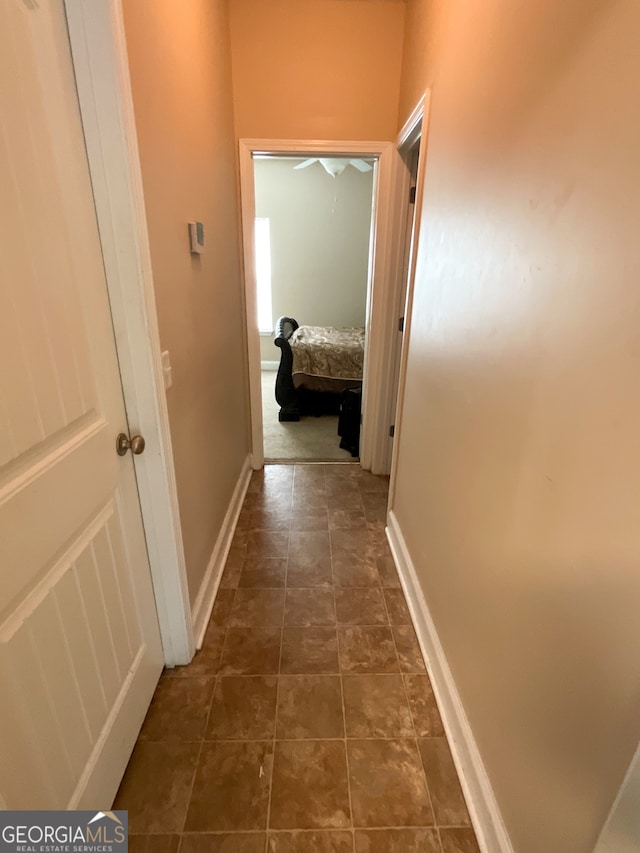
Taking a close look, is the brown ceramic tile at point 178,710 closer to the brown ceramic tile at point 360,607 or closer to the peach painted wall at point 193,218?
the peach painted wall at point 193,218

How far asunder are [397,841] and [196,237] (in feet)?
6.55

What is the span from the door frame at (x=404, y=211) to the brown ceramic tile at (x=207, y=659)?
1.12 metres

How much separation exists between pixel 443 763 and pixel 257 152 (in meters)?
2.98

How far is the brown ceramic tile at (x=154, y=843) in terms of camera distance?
41.2 inches

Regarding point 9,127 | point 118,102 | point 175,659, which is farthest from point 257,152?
point 175,659

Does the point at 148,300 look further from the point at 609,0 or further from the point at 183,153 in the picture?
the point at 609,0

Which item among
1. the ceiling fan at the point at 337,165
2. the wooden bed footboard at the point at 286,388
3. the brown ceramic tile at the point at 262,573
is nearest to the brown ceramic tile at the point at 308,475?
the brown ceramic tile at the point at 262,573

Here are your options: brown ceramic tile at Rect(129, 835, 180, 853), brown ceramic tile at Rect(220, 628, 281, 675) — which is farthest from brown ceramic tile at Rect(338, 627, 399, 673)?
brown ceramic tile at Rect(129, 835, 180, 853)

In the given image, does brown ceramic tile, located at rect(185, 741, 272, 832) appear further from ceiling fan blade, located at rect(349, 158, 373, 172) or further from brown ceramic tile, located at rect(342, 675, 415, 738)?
ceiling fan blade, located at rect(349, 158, 373, 172)

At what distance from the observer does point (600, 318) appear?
0.69 m

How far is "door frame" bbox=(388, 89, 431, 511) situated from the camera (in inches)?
69.6

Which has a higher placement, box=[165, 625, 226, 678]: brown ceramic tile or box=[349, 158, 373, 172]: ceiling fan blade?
box=[349, 158, 373, 172]: ceiling fan blade

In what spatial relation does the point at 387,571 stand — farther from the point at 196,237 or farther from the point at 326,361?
the point at 326,361

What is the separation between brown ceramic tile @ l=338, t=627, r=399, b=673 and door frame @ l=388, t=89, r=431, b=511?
2.52ft
